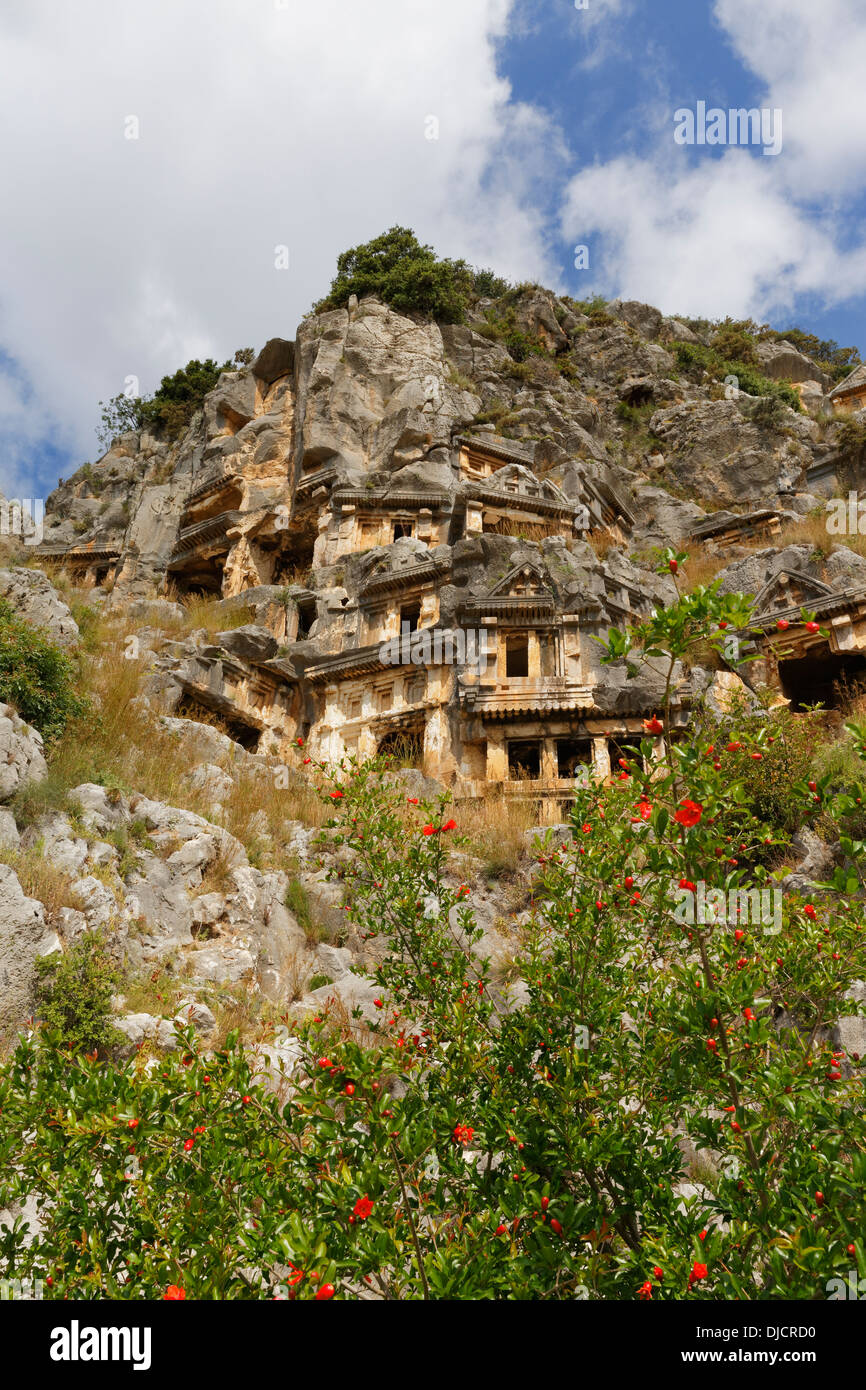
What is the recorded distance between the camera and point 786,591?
69.4 ft

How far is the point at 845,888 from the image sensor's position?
340 centimetres

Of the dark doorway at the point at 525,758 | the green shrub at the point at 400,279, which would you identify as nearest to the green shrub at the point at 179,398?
the green shrub at the point at 400,279

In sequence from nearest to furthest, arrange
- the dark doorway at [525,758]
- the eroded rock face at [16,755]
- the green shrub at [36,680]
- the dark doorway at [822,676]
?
the eroded rock face at [16,755] < the green shrub at [36,680] < the dark doorway at [822,676] < the dark doorway at [525,758]

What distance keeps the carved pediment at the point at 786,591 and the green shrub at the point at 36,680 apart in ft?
51.1

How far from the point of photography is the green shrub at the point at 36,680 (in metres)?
11.4

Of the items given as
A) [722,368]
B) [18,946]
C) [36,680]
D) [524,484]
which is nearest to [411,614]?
[524,484]

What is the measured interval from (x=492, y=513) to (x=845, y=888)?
27.2m

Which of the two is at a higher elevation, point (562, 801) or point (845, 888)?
point (562, 801)

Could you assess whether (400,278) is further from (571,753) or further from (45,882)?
(45,882)

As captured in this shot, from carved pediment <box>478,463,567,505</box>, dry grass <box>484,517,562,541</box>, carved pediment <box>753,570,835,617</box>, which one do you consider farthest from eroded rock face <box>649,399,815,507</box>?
carved pediment <box>753,570,835,617</box>

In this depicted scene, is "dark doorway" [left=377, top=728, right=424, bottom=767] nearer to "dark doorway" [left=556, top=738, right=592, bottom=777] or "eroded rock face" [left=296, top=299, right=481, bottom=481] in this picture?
"dark doorway" [left=556, top=738, right=592, bottom=777]

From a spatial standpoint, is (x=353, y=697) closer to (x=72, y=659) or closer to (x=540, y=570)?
(x=540, y=570)

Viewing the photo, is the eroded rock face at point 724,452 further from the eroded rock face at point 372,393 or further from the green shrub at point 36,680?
the green shrub at point 36,680
